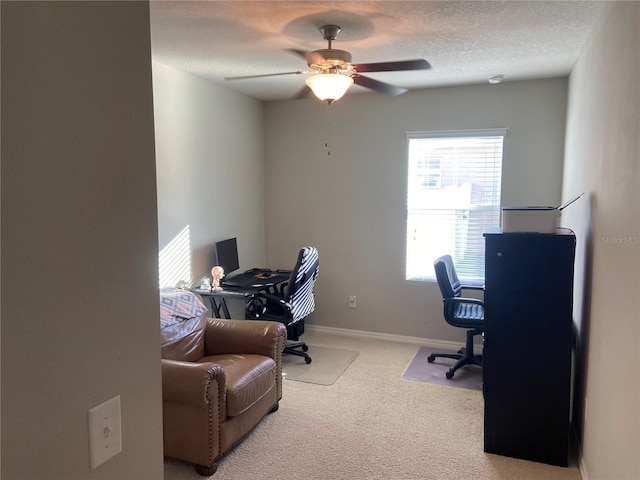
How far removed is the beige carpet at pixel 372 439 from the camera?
8.48 feet

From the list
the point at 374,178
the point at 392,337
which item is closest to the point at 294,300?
the point at 392,337

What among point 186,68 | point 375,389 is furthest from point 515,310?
point 186,68

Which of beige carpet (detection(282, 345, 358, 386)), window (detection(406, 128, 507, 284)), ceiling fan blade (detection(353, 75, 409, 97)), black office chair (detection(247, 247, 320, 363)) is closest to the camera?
ceiling fan blade (detection(353, 75, 409, 97))

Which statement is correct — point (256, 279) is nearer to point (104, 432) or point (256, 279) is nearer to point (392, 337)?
point (392, 337)

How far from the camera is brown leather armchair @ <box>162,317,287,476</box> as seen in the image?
8.26ft

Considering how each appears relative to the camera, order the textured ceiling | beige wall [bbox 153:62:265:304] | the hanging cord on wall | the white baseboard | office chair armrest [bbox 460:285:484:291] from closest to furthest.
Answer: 1. the textured ceiling
2. beige wall [bbox 153:62:265:304]
3. office chair armrest [bbox 460:285:484:291]
4. the white baseboard
5. the hanging cord on wall

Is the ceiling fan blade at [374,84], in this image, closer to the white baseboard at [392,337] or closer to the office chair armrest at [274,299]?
the office chair armrest at [274,299]

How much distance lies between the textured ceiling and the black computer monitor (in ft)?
4.88

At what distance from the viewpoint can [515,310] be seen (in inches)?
105

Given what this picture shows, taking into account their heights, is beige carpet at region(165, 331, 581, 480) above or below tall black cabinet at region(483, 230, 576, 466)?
below

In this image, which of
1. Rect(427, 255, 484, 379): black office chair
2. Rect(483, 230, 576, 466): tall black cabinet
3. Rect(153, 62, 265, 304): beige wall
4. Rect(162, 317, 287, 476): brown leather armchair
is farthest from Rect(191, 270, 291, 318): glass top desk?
Rect(483, 230, 576, 466): tall black cabinet

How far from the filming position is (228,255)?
443 centimetres

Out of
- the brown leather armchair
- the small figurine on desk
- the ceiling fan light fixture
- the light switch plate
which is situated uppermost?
the ceiling fan light fixture

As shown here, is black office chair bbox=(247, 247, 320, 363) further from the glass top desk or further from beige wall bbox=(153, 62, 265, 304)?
beige wall bbox=(153, 62, 265, 304)
